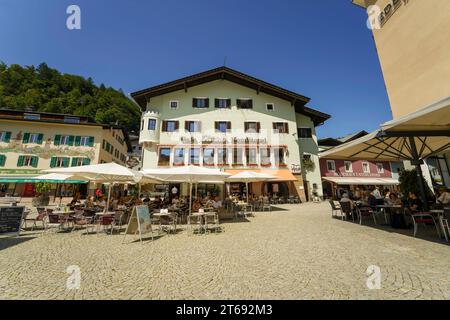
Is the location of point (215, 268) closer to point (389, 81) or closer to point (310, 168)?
point (389, 81)

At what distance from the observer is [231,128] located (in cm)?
2306

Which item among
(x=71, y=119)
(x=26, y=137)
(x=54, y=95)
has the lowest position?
(x=26, y=137)

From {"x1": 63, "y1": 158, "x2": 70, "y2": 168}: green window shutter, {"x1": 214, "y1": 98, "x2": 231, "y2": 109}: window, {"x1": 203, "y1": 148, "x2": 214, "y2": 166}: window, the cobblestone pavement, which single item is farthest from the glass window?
the cobblestone pavement

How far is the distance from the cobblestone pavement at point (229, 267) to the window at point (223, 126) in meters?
17.3

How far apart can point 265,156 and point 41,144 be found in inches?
1130

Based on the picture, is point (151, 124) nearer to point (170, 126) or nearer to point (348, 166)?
point (170, 126)

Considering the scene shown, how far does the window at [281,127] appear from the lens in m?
23.8

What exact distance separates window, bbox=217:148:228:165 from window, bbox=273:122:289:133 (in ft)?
23.2

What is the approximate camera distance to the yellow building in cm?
2306

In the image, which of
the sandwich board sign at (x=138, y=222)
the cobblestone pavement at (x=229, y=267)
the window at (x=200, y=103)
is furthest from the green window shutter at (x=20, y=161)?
the sandwich board sign at (x=138, y=222)

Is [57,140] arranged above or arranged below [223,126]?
below

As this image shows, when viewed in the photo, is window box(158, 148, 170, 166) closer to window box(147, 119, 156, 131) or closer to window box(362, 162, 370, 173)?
window box(147, 119, 156, 131)

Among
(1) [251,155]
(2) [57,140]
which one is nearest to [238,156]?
(1) [251,155]

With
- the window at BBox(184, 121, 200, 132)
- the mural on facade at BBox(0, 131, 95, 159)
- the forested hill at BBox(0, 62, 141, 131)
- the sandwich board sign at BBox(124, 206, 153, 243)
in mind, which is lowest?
the sandwich board sign at BBox(124, 206, 153, 243)
